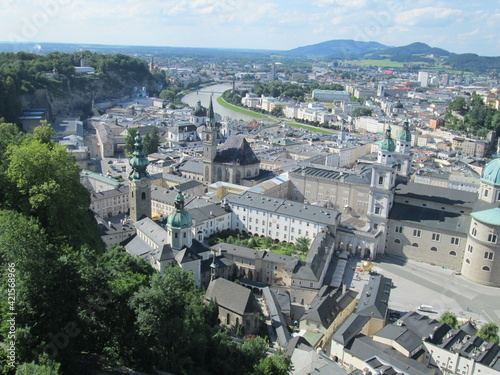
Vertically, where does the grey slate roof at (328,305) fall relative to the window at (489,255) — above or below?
below

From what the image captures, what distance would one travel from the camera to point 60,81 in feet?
324

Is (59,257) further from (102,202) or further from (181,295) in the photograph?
(102,202)

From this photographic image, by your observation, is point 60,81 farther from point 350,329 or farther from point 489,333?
point 489,333

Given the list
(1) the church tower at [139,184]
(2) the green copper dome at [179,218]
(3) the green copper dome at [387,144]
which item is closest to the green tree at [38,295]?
(2) the green copper dome at [179,218]

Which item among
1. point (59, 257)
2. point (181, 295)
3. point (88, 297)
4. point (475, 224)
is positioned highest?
point (59, 257)

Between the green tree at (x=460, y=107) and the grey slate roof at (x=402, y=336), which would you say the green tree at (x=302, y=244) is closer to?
the grey slate roof at (x=402, y=336)

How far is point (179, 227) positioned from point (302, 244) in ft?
44.2

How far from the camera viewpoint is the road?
33656 mm

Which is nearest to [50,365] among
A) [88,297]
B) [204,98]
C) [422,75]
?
[88,297]

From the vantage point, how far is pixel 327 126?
10831 cm

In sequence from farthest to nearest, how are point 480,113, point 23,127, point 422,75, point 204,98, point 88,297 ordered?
point 422,75 < point 204,98 < point 480,113 < point 23,127 < point 88,297

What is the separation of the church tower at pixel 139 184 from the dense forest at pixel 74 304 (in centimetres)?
1313

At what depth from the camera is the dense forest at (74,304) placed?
1498 cm

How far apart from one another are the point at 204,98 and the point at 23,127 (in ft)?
284
